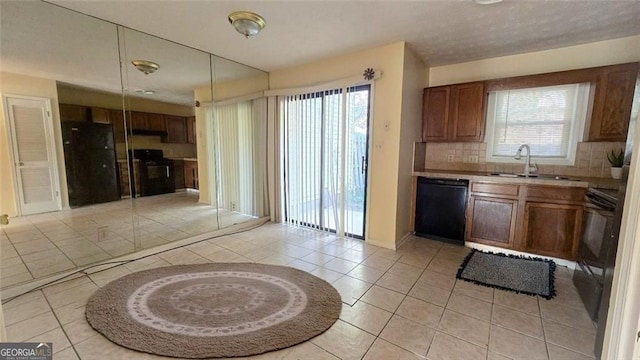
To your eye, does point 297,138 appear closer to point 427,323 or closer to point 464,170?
point 464,170

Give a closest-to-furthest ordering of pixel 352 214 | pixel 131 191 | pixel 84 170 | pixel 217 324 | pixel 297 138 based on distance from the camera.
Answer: pixel 217 324
pixel 84 170
pixel 131 191
pixel 352 214
pixel 297 138

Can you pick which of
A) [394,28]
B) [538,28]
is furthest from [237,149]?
[538,28]

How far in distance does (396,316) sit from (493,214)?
6.83 feet

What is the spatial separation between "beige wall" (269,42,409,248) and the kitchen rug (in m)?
0.91

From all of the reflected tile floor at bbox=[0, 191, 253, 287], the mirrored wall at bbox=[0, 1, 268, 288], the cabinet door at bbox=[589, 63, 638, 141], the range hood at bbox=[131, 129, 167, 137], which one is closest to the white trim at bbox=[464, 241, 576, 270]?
the cabinet door at bbox=[589, 63, 638, 141]

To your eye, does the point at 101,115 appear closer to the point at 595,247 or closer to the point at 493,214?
the point at 493,214

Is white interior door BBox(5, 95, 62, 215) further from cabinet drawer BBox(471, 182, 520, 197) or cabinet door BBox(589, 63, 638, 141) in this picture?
cabinet door BBox(589, 63, 638, 141)

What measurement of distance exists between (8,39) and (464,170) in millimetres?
5154

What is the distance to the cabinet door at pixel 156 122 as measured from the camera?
Answer: 3.28 metres

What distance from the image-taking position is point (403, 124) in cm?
324

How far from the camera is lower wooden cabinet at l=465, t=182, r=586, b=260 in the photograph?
2770 mm

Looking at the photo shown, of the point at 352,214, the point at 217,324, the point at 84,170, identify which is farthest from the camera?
the point at 352,214

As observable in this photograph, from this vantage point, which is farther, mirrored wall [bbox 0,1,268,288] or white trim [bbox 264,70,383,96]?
white trim [bbox 264,70,383,96]

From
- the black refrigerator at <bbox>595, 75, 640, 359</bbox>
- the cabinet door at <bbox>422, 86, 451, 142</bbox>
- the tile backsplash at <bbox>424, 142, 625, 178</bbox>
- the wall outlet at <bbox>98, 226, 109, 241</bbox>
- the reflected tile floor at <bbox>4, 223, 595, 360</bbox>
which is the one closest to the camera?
the black refrigerator at <bbox>595, 75, 640, 359</bbox>
